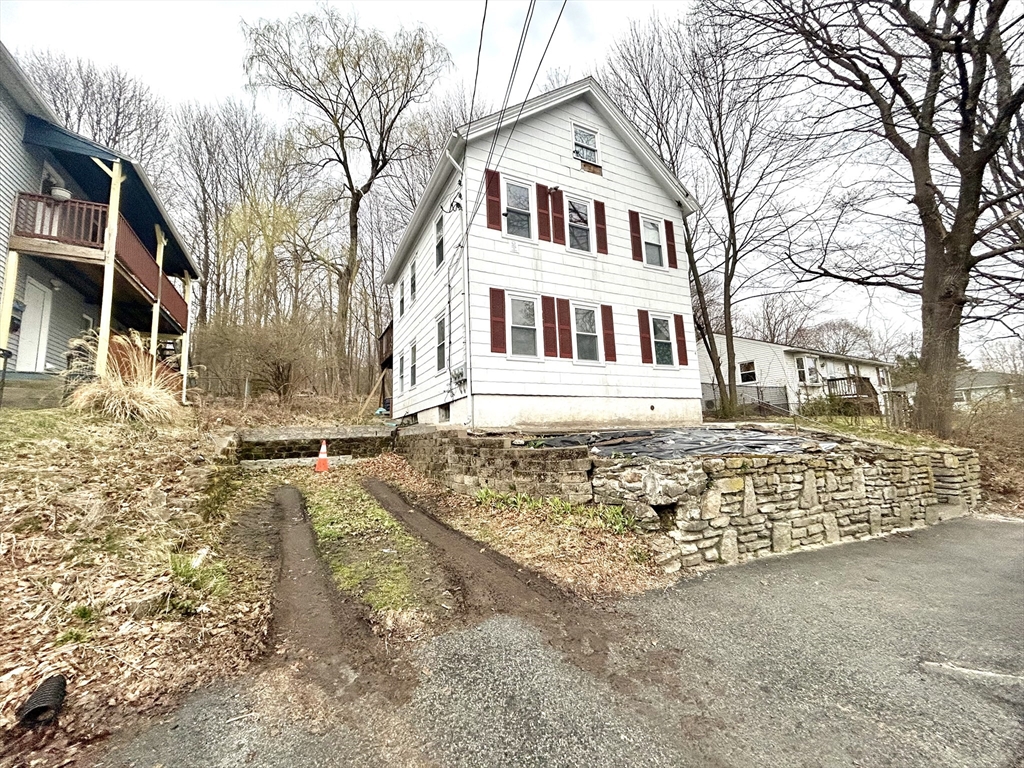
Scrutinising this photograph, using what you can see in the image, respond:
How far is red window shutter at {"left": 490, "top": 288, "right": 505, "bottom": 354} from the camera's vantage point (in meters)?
8.66

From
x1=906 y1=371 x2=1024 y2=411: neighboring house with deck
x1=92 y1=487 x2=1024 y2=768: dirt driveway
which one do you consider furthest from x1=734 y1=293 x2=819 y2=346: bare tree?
x1=92 y1=487 x2=1024 y2=768: dirt driveway

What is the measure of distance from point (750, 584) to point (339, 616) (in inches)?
150

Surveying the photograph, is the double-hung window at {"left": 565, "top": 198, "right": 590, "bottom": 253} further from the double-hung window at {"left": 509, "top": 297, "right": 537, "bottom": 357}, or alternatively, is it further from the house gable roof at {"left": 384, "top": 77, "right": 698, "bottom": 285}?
the house gable roof at {"left": 384, "top": 77, "right": 698, "bottom": 285}

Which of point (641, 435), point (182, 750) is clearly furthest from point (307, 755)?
point (641, 435)

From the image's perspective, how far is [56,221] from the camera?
28.7 feet

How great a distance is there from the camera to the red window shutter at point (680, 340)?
1098 centimetres

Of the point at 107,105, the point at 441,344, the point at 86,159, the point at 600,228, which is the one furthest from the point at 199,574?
the point at 107,105

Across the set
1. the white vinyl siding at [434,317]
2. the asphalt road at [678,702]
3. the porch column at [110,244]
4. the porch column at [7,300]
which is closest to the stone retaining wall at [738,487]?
the asphalt road at [678,702]

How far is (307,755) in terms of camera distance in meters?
1.84

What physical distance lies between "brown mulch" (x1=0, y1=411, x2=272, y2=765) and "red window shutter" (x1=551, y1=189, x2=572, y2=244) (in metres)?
8.35

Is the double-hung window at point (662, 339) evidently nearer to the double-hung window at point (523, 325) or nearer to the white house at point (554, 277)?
the white house at point (554, 277)

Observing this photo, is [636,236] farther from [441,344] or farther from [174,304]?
[174,304]

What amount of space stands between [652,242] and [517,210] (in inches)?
162

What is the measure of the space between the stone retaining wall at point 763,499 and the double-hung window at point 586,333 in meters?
4.85
